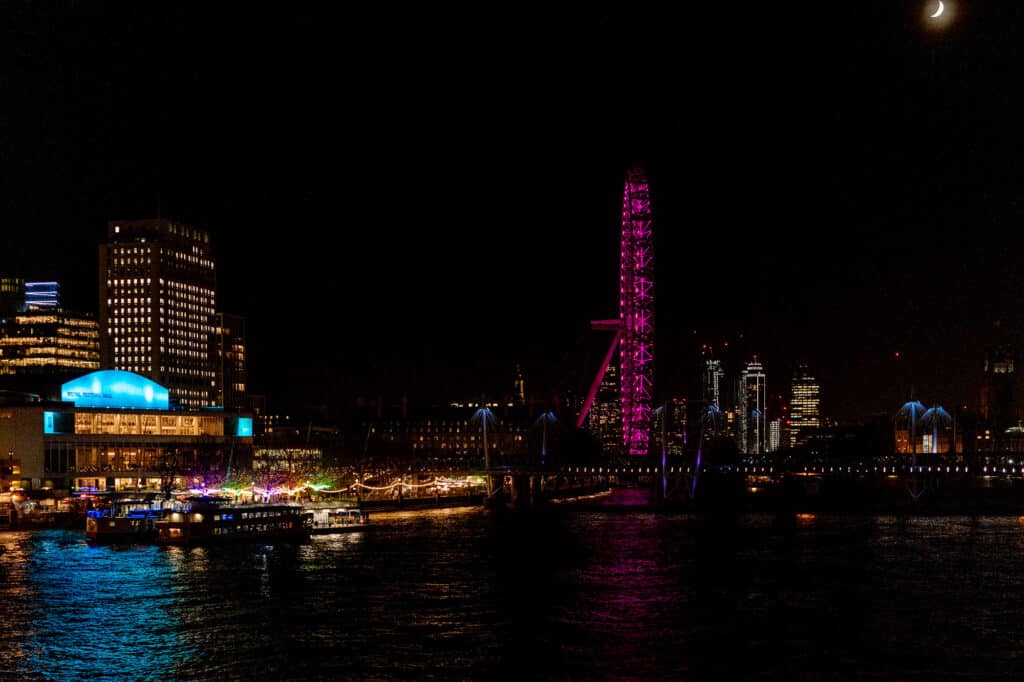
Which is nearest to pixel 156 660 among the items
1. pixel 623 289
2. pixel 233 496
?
pixel 233 496

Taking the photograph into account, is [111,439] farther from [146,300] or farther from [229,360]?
[229,360]

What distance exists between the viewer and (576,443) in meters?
128

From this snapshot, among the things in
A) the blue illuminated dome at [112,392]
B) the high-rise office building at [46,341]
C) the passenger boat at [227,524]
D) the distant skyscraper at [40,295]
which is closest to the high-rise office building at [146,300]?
the high-rise office building at [46,341]

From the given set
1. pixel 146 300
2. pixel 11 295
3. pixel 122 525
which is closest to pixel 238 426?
pixel 146 300

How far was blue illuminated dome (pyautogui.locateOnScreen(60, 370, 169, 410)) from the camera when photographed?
10700cm

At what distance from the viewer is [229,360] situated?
558 ft

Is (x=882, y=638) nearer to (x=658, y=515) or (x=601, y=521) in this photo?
(x=601, y=521)

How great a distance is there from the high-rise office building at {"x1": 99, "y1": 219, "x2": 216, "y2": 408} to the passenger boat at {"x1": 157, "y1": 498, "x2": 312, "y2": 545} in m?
85.6

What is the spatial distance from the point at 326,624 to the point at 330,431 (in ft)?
450

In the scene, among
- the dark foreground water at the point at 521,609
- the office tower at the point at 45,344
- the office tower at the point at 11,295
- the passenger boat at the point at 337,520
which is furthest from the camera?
the office tower at the point at 11,295

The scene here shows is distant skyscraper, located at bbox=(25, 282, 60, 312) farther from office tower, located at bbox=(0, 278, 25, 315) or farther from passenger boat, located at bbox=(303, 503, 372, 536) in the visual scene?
passenger boat, located at bbox=(303, 503, 372, 536)

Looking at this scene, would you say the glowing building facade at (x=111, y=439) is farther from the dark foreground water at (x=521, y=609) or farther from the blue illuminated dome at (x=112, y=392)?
the dark foreground water at (x=521, y=609)

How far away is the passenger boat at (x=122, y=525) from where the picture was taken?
6316 cm

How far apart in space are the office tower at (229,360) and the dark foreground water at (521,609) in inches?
4028
